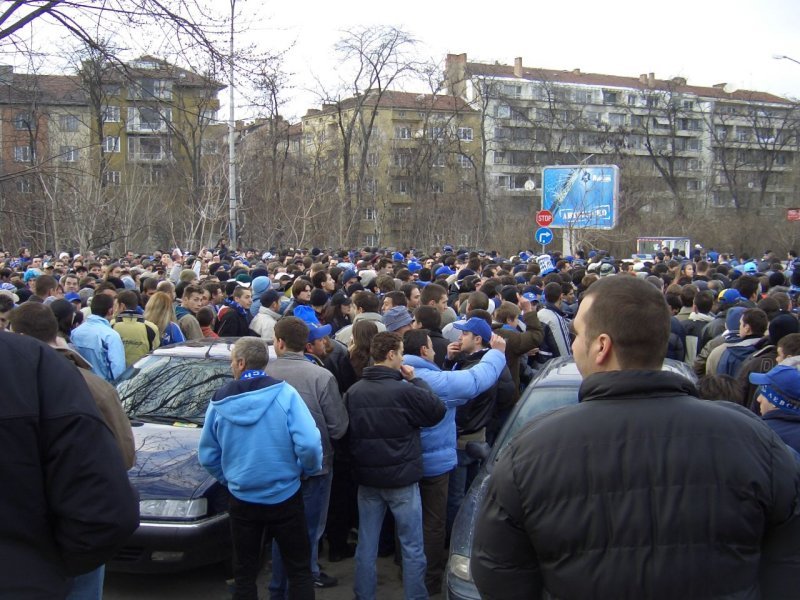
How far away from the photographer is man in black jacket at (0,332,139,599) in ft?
8.27

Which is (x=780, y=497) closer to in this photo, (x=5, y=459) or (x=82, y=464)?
(x=82, y=464)

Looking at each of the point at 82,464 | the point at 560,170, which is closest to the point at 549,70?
the point at 560,170

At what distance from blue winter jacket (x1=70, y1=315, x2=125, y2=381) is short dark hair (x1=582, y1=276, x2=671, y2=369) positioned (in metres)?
6.26

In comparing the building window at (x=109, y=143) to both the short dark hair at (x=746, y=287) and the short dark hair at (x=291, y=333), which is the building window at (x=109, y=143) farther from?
the short dark hair at (x=291, y=333)

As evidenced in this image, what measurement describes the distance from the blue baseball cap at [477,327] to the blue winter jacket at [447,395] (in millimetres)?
458

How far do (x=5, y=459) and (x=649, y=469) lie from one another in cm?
193

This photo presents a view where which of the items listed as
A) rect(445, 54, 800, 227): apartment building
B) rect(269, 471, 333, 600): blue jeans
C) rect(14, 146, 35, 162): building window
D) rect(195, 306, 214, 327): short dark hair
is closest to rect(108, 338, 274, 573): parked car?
rect(269, 471, 333, 600): blue jeans

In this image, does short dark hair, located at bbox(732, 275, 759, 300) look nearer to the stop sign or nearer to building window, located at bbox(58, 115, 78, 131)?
building window, located at bbox(58, 115, 78, 131)

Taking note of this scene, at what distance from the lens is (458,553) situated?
4.84 meters

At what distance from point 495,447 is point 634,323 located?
11.7ft

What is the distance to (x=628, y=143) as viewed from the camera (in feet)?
247

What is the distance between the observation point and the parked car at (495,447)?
4.70 metres

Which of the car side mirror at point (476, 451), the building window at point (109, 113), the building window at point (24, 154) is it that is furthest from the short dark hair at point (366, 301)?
the building window at point (24, 154)

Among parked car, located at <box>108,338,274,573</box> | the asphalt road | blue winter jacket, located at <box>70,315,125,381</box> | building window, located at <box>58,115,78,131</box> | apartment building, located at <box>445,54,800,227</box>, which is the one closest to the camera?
parked car, located at <box>108,338,274,573</box>
